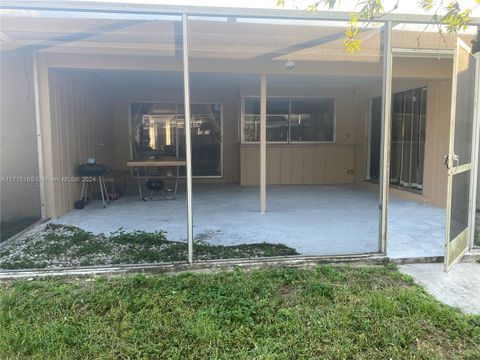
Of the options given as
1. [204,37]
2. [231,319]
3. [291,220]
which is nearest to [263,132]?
[291,220]

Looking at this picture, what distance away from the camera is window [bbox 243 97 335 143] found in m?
8.75

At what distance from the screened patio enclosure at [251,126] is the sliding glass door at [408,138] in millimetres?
32

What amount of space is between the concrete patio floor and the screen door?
0.32 metres

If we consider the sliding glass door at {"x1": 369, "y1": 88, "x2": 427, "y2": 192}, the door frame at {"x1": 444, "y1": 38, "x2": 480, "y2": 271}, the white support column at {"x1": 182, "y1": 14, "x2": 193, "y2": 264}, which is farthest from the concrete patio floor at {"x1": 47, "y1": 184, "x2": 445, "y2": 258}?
the white support column at {"x1": 182, "y1": 14, "x2": 193, "y2": 264}

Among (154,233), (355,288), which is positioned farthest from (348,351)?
(154,233)

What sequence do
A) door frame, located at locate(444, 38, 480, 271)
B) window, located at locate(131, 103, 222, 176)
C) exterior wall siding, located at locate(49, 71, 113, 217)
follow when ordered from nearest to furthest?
door frame, located at locate(444, 38, 480, 271) → exterior wall siding, located at locate(49, 71, 113, 217) → window, located at locate(131, 103, 222, 176)

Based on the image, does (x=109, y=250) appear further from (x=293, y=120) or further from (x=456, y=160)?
(x=293, y=120)

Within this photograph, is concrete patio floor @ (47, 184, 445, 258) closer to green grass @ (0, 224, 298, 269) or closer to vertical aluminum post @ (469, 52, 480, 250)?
green grass @ (0, 224, 298, 269)

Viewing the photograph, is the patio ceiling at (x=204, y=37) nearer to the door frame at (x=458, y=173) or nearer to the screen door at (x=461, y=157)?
the screen door at (x=461, y=157)

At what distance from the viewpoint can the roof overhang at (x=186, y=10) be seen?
10.5ft

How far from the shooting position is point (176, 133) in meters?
9.39

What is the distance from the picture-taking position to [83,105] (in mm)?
6828

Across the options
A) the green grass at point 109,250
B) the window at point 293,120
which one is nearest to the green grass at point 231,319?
the green grass at point 109,250

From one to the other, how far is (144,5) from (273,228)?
301 cm
